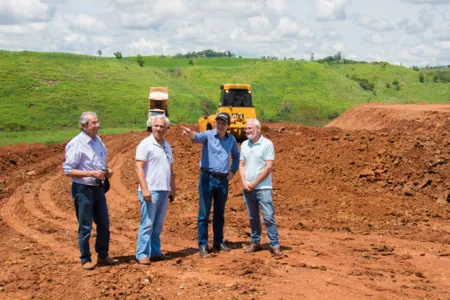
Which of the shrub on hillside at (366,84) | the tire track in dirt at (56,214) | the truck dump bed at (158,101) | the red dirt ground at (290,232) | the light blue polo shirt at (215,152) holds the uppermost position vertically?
the light blue polo shirt at (215,152)

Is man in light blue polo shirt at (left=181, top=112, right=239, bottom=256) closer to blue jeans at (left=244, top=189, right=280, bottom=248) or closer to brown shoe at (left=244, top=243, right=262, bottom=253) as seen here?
blue jeans at (left=244, top=189, right=280, bottom=248)

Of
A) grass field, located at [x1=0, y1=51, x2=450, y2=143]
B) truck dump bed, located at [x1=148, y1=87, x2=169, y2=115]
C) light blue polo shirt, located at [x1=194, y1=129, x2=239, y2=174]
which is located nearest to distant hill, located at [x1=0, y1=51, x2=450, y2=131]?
grass field, located at [x1=0, y1=51, x2=450, y2=143]

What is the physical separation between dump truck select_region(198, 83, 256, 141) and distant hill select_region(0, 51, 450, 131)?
973 inches

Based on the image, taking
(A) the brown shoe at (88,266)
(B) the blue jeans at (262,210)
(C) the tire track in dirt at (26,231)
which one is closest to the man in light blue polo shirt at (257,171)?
(B) the blue jeans at (262,210)

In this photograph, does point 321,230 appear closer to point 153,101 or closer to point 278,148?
point 278,148

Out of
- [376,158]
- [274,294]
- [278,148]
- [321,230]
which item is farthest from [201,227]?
[278,148]

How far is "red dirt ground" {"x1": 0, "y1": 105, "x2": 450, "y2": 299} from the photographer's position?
23.0 ft

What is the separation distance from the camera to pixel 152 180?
7668 millimetres

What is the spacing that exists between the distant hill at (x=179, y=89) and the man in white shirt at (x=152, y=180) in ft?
129

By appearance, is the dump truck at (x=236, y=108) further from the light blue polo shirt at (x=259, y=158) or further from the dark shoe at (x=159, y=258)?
the dark shoe at (x=159, y=258)

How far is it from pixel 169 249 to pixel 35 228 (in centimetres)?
346

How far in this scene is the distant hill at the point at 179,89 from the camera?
50969 millimetres

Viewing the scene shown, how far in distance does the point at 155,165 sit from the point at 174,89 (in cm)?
5686

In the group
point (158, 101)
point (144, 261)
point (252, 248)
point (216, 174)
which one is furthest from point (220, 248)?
point (158, 101)
